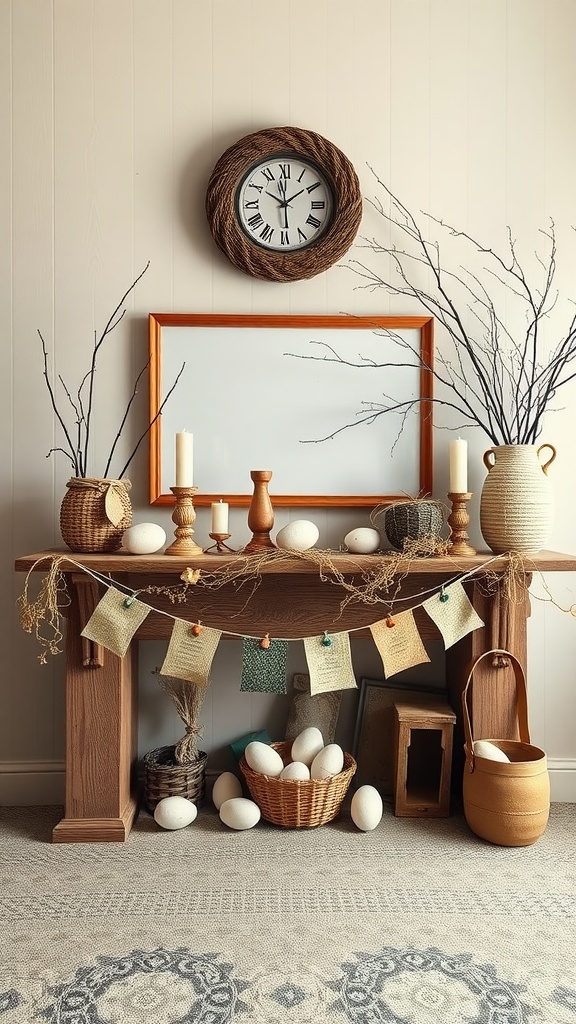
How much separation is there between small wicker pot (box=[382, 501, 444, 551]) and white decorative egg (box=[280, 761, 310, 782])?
695 mm

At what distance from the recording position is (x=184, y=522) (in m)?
2.25

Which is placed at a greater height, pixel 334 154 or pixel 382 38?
pixel 382 38

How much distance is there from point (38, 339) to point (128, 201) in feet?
1.74

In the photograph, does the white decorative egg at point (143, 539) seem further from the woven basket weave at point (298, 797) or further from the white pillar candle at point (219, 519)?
the woven basket weave at point (298, 797)

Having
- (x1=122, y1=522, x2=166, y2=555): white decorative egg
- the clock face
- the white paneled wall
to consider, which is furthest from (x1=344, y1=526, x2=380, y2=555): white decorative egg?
the clock face

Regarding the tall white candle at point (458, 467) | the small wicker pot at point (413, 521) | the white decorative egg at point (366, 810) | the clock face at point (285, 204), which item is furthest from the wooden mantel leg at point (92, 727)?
the clock face at point (285, 204)

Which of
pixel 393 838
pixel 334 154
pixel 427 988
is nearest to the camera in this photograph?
pixel 427 988

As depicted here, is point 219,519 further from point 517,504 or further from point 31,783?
point 31,783

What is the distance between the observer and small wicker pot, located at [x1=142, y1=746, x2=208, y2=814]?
7.65 ft

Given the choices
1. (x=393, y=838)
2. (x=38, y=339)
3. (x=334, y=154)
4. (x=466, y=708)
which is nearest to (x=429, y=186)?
(x=334, y=154)

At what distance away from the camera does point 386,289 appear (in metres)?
2.54

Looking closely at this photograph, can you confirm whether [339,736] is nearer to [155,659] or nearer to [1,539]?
[155,659]

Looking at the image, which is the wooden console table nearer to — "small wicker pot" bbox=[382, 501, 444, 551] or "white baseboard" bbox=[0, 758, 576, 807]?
"small wicker pot" bbox=[382, 501, 444, 551]

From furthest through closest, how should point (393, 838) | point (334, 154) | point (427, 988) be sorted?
point (334, 154)
point (393, 838)
point (427, 988)
